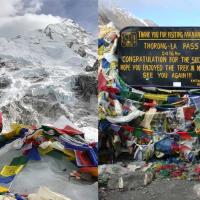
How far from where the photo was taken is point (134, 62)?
5.08 metres

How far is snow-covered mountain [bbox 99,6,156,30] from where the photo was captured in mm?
5012

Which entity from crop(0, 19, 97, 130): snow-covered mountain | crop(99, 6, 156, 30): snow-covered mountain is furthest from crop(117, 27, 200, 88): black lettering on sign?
crop(0, 19, 97, 130): snow-covered mountain

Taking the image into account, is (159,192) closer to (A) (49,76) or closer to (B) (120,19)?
(A) (49,76)

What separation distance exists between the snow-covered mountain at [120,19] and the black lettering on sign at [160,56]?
52mm

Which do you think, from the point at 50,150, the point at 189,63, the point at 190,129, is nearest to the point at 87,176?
the point at 50,150

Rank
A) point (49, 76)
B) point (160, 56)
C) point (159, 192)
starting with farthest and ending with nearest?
point (49, 76) → point (160, 56) → point (159, 192)

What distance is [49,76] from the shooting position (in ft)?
17.2

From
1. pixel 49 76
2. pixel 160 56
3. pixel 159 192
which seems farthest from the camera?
pixel 49 76

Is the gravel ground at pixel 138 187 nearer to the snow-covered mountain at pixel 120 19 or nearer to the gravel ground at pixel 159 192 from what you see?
the gravel ground at pixel 159 192

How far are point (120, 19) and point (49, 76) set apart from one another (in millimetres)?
902

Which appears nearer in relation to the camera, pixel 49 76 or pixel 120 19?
pixel 120 19

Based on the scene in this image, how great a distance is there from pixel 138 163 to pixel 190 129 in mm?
595

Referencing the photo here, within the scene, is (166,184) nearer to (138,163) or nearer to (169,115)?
(138,163)

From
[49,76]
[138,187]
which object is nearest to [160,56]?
[49,76]
